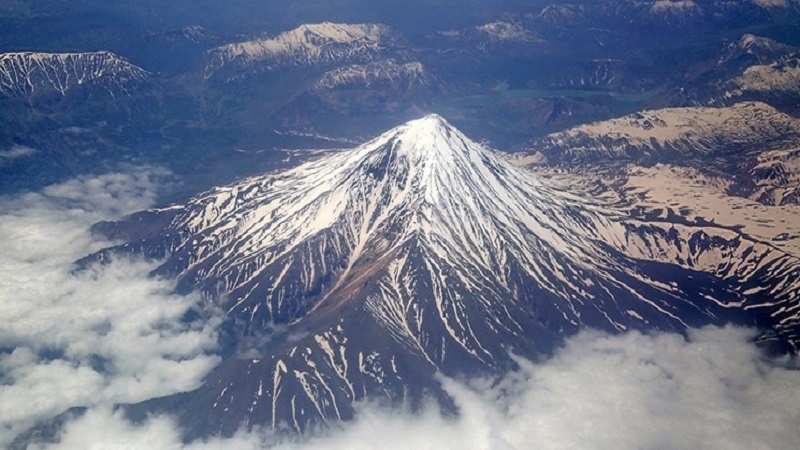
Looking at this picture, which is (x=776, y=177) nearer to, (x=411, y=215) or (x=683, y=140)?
(x=683, y=140)

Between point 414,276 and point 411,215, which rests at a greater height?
point 411,215

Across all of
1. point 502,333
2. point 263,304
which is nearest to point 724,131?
point 502,333

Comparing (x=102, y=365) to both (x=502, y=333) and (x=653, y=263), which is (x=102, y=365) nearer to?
(x=502, y=333)

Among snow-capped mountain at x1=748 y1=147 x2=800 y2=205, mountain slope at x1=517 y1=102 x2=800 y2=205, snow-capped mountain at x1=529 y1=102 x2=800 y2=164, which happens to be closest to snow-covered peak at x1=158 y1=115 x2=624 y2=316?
snow-capped mountain at x1=748 y1=147 x2=800 y2=205

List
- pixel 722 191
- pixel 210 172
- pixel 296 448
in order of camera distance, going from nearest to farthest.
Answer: pixel 296 448
pixel 722 191
pixel 210 172

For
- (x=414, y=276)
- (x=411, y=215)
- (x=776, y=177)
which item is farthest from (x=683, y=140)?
(x=414, y=276)
